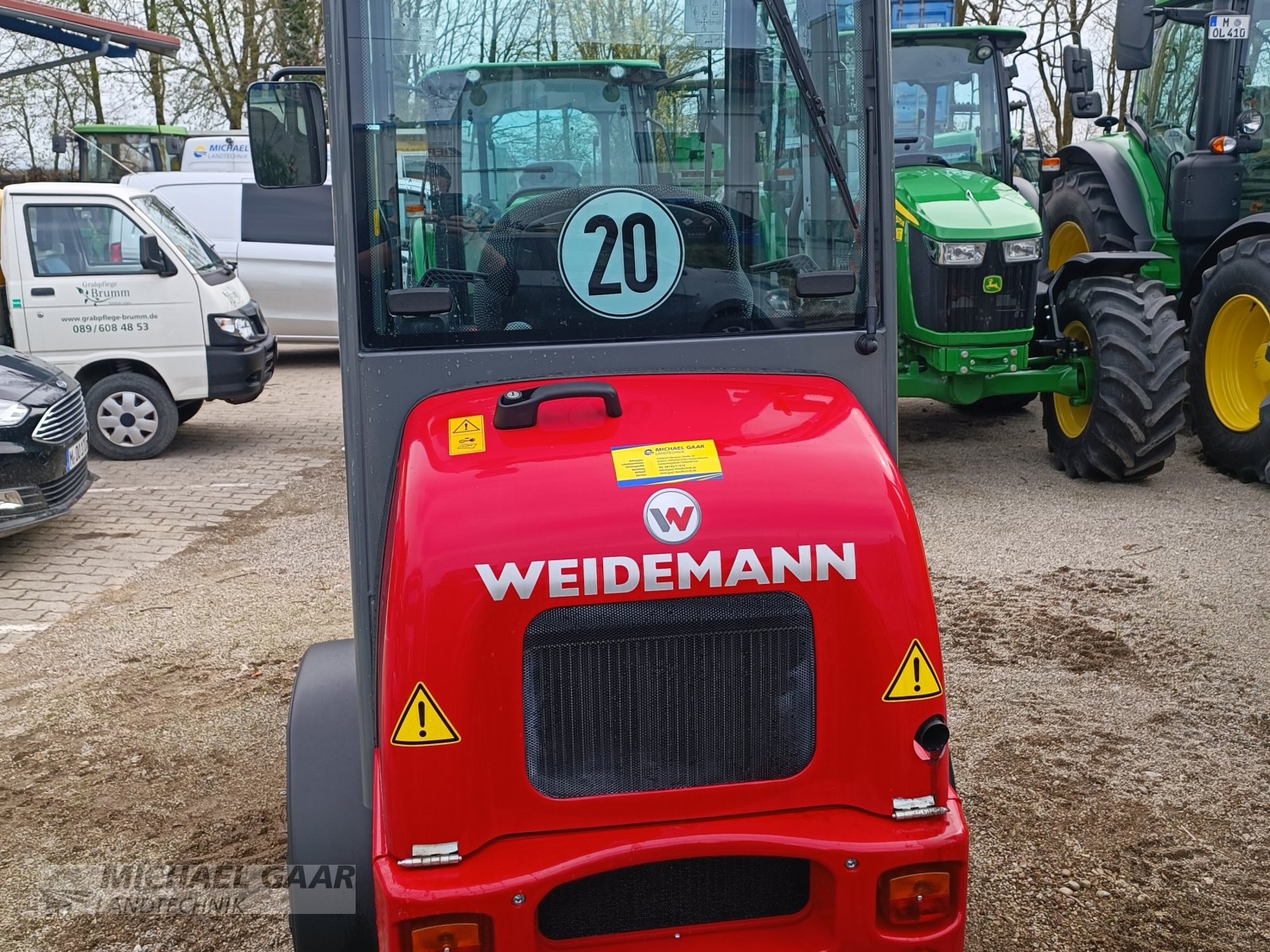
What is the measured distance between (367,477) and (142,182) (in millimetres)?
12303

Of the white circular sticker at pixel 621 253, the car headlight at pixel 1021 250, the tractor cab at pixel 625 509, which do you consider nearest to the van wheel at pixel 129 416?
the car headlight at pixel 1021 250

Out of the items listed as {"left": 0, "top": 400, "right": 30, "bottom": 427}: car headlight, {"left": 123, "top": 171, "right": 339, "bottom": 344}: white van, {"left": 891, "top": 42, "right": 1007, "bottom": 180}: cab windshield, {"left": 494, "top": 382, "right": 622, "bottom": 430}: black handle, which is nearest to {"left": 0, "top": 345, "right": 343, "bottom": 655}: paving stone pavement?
{"left": 0, "top": 400, "right": 30, "bottom": 427}: car headlight

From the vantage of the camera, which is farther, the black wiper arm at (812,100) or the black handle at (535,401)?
the black wiper arm at (812,100)

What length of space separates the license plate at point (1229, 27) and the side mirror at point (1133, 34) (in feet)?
1.96

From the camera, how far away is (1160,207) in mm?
9227

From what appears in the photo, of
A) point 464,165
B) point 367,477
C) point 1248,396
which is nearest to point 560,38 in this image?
point 464,165

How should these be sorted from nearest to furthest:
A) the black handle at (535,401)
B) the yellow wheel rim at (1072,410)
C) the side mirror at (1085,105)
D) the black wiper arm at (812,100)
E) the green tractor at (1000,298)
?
the black handle at (535,401) < the black wiper arm at (812,100) < the green tractor at (1000,298) < the yellow wheel rim at (1072,410) < the side mirror at (1085,105)

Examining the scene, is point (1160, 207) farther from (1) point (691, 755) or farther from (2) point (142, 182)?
(2) point (142, 182)

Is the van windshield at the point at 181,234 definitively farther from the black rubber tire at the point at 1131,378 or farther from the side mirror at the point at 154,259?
the black rubber tire at the point at 1131,378

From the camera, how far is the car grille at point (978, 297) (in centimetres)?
798

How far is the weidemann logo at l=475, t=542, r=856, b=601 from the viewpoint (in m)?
2.39

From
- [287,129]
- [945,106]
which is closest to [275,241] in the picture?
[945,106]

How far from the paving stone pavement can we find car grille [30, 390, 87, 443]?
0.70 meters

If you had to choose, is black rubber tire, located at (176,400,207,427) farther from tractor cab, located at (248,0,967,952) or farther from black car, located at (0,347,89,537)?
tractor cab, located at (248,0,967,952)
